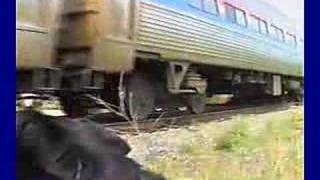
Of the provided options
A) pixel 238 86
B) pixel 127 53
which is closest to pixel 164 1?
pixel 127 53

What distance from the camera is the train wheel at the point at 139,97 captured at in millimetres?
2500

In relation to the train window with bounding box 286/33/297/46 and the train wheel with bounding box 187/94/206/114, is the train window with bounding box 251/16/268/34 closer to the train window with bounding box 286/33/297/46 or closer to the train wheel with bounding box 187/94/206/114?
the train window with bounding box 286/33/297/46

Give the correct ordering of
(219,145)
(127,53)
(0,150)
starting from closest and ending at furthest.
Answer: (0,150)
(127,53)
(219,145)

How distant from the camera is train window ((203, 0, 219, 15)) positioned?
8.48ft

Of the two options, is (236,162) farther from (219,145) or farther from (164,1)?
(164,1)

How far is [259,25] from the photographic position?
8.91 ft

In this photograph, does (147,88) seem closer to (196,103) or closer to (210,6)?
(196,103)

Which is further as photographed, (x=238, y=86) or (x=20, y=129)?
(x=238, y=86)

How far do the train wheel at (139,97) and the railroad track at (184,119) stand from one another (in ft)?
0.10

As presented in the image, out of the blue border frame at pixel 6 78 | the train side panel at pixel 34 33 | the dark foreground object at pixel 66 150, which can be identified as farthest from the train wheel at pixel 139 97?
the blue border frame at pixel 6 78

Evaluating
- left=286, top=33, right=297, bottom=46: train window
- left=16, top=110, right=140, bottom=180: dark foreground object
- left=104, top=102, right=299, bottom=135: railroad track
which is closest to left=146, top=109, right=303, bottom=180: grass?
left=104, top=102, right=299, bottom=135: railroad track

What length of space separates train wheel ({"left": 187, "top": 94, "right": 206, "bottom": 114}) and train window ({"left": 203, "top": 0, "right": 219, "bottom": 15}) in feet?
1.05
